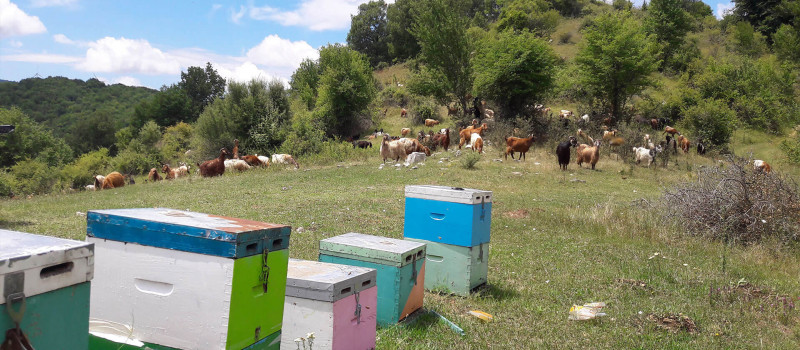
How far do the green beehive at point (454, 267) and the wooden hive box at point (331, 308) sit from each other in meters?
2.12

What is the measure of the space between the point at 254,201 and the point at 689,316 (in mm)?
9956

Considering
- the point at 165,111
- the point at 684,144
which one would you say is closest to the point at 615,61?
the point at 684,144

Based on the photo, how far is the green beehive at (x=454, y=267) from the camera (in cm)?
580

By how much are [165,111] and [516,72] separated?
53.8 m

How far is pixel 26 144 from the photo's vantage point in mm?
40781

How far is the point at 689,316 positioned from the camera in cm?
564

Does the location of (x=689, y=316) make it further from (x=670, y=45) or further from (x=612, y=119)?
(x=670, y=45)

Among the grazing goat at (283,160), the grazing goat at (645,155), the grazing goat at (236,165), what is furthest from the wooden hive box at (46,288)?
the grazing goat at (645,155)

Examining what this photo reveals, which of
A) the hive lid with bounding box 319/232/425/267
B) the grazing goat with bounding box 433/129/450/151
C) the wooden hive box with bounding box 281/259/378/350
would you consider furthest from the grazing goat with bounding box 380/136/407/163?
the wooden hive box with bounding box 281/259/378/350

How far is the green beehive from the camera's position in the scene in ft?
19.0

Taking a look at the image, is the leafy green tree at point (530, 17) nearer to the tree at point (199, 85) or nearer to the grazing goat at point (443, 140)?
the grazing goat at point (443, 140)

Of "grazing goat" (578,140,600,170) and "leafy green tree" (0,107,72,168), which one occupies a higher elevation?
"grazing goat" (578,140,600,170)

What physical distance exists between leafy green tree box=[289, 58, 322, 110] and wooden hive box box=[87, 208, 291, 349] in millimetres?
44846

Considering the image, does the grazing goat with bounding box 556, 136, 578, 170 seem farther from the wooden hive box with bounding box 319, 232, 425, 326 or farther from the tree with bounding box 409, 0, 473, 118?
the wooden hive box with bounding box 319, 232, 425, 326
